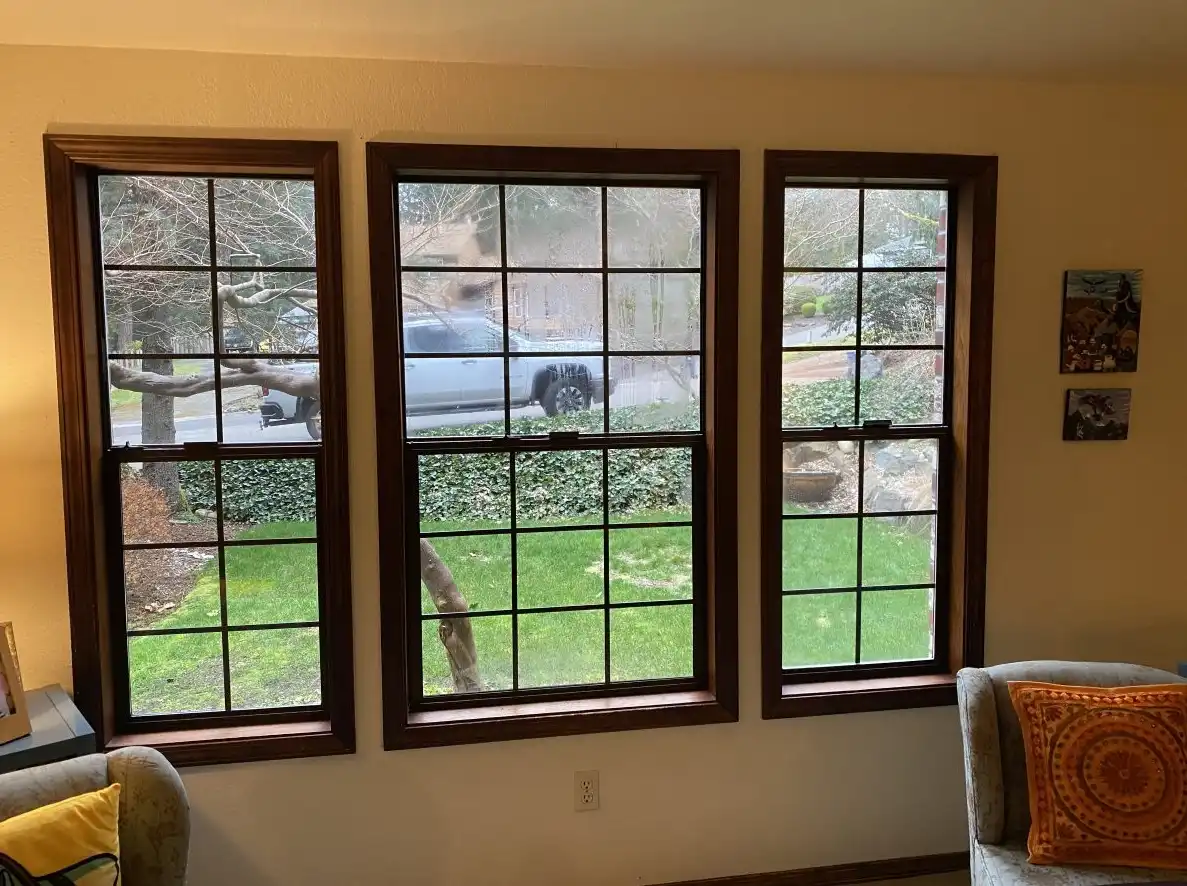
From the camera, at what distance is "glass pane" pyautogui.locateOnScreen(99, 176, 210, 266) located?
209cm

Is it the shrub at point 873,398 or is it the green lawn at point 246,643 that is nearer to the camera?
the green lawn at point 246,643

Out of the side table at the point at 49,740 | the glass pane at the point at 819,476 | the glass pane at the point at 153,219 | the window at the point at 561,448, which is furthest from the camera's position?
the glass pane at the point at 819,476

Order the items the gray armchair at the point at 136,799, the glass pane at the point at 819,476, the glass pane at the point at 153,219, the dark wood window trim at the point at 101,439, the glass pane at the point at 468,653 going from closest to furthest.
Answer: the gray armchair at the point at 136,799 < the dark wood window trim at the point at 101,439 < the glass pane at the point at 153,219 < the glass pane at the point at 468,653 < the glass pane at the point at 819,476

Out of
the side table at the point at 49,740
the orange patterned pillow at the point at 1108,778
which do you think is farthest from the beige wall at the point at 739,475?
the orange patterned pillow at the point at 1108,778

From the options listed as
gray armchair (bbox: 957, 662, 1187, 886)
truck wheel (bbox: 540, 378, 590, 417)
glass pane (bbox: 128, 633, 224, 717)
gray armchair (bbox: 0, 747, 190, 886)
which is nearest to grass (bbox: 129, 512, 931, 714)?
glass pane (bbox: 128, 633, 224, 717)

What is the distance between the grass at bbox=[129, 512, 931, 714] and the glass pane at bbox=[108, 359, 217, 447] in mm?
343

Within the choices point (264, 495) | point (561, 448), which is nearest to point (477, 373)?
point (561, 448)

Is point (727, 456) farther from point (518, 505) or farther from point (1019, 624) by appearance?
point (1019, 624)

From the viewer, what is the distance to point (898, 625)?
2482mm

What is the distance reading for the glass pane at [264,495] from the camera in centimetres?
217

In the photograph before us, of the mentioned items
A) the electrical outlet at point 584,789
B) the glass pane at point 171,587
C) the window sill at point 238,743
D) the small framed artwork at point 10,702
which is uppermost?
the glass pane at point 171,587

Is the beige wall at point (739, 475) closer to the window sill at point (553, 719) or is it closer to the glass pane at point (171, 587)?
the window sill at point (553, 719)

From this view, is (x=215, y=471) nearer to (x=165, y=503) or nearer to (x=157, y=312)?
(x=165, y=503)

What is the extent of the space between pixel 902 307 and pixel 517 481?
128 centimetres
